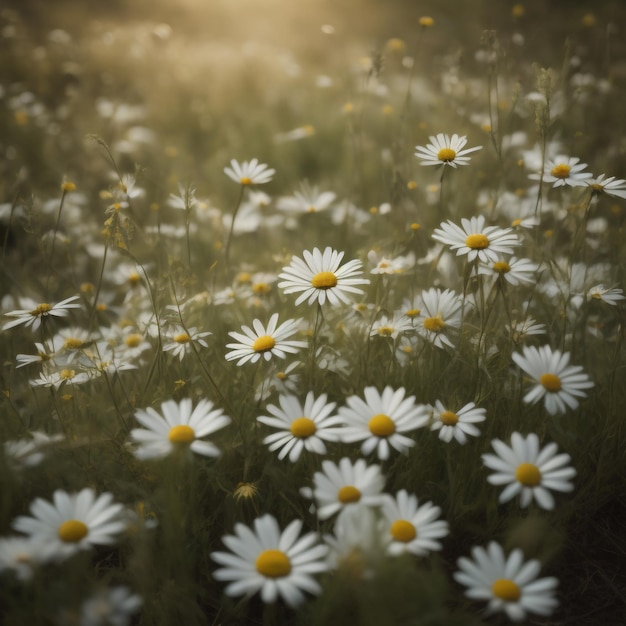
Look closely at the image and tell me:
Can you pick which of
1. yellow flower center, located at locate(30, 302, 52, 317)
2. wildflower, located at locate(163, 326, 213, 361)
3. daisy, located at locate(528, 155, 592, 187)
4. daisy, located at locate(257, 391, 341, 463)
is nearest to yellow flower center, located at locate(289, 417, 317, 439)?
daisy, located at locate(257, 391, 341, 463)

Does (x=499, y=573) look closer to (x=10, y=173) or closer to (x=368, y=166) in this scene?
(x=368, y=166)

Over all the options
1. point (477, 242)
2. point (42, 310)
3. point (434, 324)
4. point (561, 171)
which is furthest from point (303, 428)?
point (561, 171)

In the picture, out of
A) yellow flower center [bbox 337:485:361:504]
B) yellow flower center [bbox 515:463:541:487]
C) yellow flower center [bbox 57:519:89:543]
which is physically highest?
yellow flower center [bbox 57:519:89:543]

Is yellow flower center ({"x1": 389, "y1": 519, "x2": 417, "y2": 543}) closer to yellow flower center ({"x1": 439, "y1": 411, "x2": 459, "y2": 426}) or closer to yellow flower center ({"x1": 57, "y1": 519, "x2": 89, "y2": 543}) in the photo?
yellow flower center ({"x1": 439, "y1": 411, "x2": 459, "y2": 426})

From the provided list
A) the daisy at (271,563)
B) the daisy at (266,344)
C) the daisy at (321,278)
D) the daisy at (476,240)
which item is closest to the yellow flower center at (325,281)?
the daisy at (321,278)

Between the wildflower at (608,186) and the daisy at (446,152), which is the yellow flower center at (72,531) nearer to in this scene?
the daisy at (446,152)

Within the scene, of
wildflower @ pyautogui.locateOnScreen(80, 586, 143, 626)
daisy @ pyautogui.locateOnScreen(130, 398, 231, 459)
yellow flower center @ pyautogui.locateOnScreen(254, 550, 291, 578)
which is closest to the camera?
wildflower @ pyautogui.locateOnScreen(80, 586, 143, 626)

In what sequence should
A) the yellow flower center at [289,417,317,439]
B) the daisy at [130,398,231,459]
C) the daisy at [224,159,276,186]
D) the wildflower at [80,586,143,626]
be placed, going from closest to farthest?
1. the wildflower at [80,586,143,626]
2. the daisy at [130,398,231,459]
3. the yellow flower center at [289,417,317,439]
4. the daisy at [224,159,276,186]
